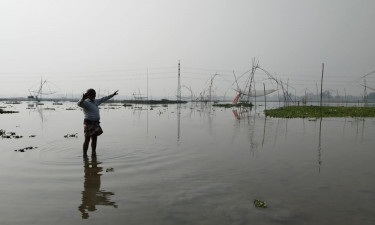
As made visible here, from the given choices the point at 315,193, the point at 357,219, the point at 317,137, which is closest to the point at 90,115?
the point at 315,193

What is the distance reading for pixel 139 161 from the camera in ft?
27.2

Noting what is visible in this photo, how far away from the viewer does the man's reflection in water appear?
4672 millimetres

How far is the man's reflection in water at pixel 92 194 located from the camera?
184 inches

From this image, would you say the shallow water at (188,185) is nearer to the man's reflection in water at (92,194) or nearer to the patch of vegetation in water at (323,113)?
the man's reflection in water at (92,194)

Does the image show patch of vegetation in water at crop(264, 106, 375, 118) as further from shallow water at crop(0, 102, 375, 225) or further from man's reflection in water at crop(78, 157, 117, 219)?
man's reflection in water at crop(78, 157, 117, 219)

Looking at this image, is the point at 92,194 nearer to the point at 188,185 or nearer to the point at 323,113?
the point at 188,185

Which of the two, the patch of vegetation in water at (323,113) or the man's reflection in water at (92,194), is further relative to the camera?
the patch of vegetation in water at (323,113)

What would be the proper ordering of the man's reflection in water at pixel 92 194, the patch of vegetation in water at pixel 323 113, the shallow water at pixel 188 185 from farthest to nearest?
1. the patch of vegetation in water at pixel 323 113
2. the man's reflection in water at pixel 92 194
3. the shallow water at pixel 188 185

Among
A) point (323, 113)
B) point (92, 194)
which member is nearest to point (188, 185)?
point (92, 194)

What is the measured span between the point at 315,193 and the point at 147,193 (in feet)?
10.9

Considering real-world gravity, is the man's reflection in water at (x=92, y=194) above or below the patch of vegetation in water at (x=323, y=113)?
below

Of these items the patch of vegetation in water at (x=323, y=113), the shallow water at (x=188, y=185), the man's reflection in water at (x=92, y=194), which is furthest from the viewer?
the patch of vegetation in water at (x=323, y=113)

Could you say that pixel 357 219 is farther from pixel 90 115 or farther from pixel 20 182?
pixel 90 115

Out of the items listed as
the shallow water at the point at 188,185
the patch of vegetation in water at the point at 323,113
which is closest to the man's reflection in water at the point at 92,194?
the shallow water at the point at 188,185
